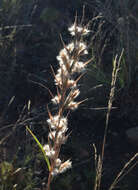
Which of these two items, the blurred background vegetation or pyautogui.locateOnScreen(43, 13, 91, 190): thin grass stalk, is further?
the blurred background vegetation

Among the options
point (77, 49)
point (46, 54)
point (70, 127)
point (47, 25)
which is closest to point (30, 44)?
point (46, 54)

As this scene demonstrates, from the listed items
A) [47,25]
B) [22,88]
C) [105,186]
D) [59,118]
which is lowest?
[105,186]

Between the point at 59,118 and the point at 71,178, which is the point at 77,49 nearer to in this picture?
the point at 59,118

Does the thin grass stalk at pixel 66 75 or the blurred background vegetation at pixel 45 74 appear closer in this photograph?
the thin grass stalk at pixel 66 75

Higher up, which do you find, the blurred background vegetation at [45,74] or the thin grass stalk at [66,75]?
the thin grass stalk at [66,75]

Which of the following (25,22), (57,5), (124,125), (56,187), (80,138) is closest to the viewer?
(56,187)

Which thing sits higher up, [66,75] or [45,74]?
[66,75]

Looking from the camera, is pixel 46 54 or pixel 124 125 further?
pixel 46 54

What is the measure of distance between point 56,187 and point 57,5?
287 centimetres

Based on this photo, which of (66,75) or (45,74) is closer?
(66,75)

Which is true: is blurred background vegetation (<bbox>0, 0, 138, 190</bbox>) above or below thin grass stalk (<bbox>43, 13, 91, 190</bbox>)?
below

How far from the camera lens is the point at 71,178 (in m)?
1.92

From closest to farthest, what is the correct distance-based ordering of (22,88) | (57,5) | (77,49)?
1. (77,49)
2. (22,88)
3. (57,5)

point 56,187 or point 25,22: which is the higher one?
point 25,22
